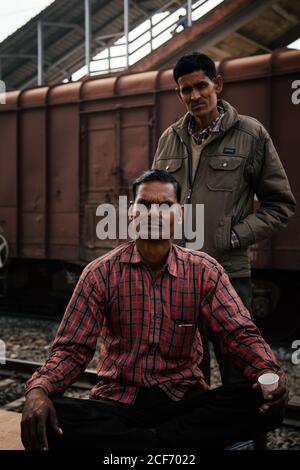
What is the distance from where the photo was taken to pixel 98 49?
17594mm

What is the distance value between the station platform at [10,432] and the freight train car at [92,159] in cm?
431

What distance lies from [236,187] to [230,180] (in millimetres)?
49

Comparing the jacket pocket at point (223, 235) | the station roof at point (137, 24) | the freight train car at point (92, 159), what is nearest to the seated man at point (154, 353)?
the jacket pocket at point (223, 235)

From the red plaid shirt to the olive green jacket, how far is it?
594 mm

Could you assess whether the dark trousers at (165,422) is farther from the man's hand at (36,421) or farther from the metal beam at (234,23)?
the metal beam at (234,23)

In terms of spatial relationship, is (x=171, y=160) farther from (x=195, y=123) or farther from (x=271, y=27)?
(x=271, y=27)

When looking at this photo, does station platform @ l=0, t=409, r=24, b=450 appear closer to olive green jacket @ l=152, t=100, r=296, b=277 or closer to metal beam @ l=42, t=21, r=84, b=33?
olive green jacket @ l=152, t=100, r=296, b=277

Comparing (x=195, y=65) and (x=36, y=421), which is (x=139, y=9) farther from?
(x=36, y=421)

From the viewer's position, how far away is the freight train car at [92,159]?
6.70 m

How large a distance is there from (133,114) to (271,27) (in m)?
7.07

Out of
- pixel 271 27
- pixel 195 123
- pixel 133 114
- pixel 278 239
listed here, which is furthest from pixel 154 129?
pixel 271 27

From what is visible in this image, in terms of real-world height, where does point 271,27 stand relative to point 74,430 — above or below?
above
